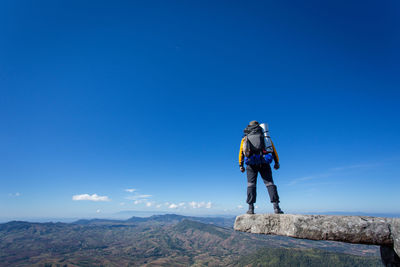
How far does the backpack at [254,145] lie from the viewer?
6.36m

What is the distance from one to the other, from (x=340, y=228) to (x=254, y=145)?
10.4 ft

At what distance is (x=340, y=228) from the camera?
3688mm

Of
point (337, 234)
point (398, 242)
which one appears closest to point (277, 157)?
point (337, 234)

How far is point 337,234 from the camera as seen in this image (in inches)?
144

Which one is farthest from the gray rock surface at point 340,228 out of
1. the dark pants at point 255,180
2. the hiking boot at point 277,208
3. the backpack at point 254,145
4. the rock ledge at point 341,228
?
the backpack at point 254,145

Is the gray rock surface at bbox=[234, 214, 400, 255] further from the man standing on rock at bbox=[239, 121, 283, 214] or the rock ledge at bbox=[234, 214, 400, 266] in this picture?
the man standing on rock at bbox=[239, 121, 283, 214]

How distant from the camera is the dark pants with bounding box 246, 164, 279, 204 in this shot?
621cm

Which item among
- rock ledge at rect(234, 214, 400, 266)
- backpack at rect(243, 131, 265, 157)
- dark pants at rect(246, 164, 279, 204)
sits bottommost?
rock ledge at rect(234, 214, 400, 266)

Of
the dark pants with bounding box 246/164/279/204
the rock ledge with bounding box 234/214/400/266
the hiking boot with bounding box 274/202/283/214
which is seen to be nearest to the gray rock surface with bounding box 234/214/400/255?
the rock ledge with bounding box 234/214/400/266

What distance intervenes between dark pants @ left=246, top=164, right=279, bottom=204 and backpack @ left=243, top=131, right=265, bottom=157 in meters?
0.45

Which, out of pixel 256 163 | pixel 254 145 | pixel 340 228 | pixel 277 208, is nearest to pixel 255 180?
pixel 256 163

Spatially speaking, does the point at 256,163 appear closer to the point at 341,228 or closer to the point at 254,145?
the point at 254,145

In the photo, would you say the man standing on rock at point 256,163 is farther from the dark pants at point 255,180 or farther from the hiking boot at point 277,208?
the hiking boot at point 277,208

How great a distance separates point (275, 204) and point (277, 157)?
1595mm
